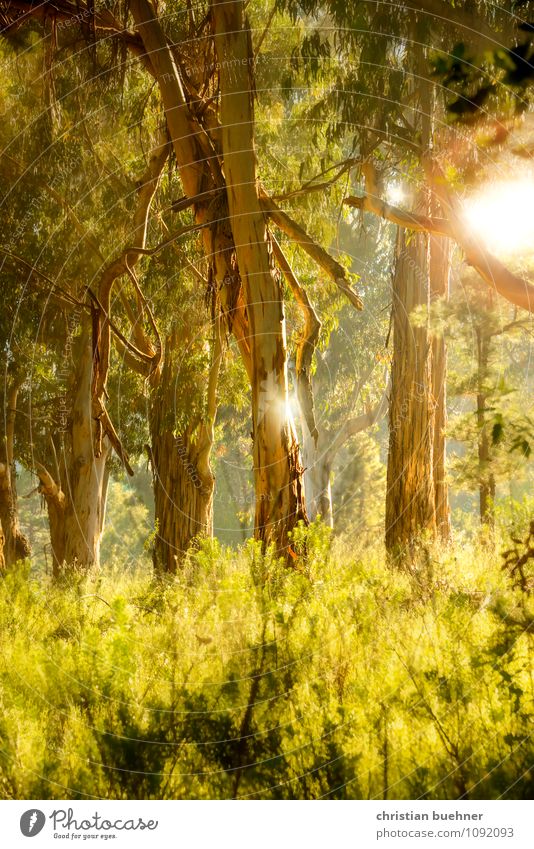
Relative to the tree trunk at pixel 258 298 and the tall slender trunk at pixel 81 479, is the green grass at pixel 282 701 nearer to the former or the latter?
the tree trunk at pixel 258 298

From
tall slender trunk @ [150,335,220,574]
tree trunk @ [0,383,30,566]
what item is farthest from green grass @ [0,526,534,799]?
tree trunk @ [0,383,30,566]

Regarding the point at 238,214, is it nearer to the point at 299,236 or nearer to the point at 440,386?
the point at 299,236

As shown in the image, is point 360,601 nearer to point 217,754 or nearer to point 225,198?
point 217,754

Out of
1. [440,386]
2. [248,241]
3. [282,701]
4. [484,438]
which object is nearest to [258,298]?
[248,241]

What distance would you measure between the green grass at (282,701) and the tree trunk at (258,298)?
1.86 meters

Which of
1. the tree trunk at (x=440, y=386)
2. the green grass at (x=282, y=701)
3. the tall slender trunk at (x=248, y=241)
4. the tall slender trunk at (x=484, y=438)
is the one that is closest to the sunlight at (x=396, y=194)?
the tree trunk at (x=440, y=386)

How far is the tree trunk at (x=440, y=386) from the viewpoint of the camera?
10578mm

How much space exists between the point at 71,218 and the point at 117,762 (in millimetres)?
9227

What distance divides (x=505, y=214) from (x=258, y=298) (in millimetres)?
2109

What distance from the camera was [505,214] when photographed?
6996 mm

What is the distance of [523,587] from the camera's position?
4.05m

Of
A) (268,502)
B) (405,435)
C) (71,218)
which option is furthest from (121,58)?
(405,435)

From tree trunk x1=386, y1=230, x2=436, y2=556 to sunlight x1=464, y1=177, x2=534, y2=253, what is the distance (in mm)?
3060

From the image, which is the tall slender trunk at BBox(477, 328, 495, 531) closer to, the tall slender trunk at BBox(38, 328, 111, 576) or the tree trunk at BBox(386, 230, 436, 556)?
the tree trunk at BBox(386, 230, 436, 556)
